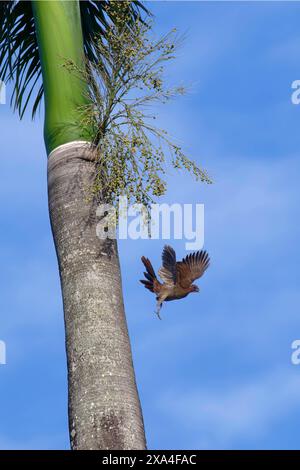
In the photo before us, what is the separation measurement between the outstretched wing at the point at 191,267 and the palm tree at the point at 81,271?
3.17 feet

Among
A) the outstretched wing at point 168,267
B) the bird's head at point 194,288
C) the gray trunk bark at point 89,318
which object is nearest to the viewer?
the gray trunk bark at point 89,318

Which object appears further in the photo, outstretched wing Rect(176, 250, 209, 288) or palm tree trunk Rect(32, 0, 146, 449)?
outstretched wing Rect(176, 250, 209, 288)

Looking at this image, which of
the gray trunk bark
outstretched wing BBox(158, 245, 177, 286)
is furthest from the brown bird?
the gray trunk bark

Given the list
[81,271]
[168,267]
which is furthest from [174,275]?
[81,271]

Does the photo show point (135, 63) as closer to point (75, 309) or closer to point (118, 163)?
point (118, 163)

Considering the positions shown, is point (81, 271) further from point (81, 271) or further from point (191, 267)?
point (191, 267)

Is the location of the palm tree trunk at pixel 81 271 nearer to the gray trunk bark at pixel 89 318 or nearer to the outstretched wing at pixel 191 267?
the gray trunk bark at pixel 89 318

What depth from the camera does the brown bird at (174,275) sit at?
1112 cm

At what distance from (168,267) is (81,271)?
1.24 m

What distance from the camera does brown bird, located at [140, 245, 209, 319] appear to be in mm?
11125

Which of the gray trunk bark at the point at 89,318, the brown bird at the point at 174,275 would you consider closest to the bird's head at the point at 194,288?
the brown bird at the point at 174,275

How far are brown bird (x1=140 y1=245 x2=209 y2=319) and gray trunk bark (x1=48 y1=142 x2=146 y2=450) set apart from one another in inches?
27.9

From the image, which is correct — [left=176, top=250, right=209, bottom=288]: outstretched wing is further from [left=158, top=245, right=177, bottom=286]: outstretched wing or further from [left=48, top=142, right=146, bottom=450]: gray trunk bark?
[left=48, top=142, right=146, bottom=450]: gray trunk bark

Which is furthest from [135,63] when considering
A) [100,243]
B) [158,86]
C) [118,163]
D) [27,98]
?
[27,98]
